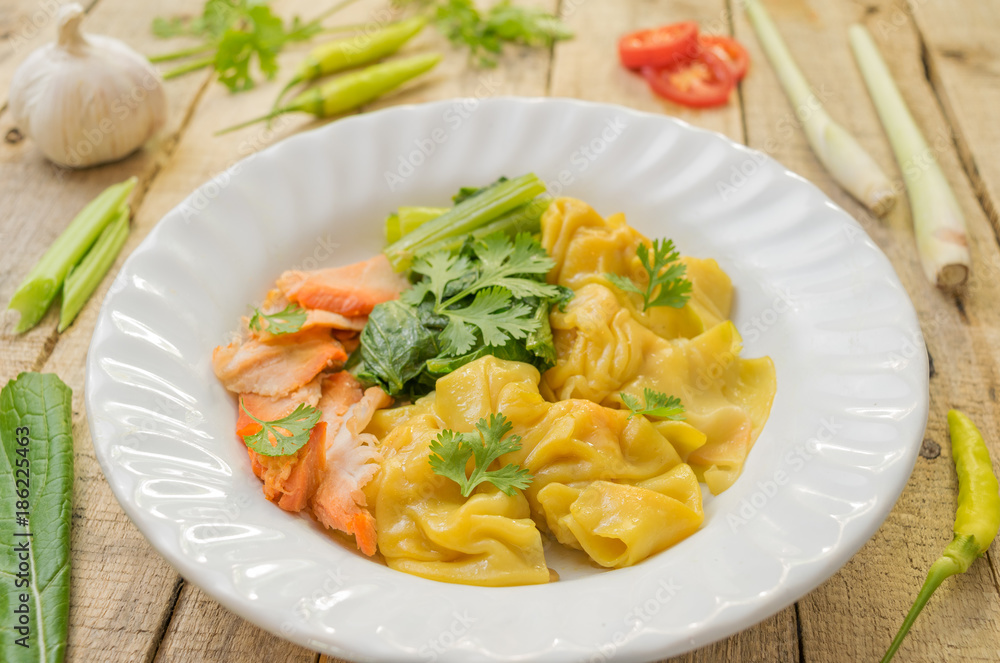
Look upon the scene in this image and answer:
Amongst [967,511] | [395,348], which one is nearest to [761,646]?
[967,511]

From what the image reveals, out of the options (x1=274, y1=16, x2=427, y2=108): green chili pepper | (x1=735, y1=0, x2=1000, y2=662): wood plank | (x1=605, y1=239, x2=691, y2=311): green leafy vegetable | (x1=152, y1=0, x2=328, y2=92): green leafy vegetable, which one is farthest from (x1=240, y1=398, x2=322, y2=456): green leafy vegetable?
(x1=152, y1=0, x2=328, y2=92): green leafy vegetable

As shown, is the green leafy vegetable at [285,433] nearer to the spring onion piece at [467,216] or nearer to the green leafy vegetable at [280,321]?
the green leafy vegetable at [280,321]

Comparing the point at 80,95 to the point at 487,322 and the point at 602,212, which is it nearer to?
the point at 487,322

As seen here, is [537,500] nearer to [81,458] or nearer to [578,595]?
[578,595]

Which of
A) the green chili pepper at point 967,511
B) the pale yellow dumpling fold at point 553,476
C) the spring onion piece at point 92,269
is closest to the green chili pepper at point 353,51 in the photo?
the spring onion piece at point 92,269

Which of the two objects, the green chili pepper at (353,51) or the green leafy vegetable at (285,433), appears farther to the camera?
the green chili pepper at (353,51)

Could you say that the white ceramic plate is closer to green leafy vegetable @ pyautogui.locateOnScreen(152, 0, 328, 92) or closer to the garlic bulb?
the garlic bulb

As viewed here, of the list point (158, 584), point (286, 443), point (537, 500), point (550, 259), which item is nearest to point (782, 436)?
point (537, 500)
